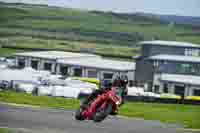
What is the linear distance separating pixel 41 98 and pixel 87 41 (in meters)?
1.04

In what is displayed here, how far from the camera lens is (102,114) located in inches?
278

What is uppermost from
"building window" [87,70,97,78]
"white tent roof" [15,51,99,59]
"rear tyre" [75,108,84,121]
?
"white tent roof" [15,51,99,59]

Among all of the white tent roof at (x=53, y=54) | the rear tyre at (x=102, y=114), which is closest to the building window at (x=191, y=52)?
the white tent roof at (x=53, y=54)

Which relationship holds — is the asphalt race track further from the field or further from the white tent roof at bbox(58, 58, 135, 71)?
the field

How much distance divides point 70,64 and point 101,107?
0.81m

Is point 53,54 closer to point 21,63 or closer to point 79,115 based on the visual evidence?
point 21,63

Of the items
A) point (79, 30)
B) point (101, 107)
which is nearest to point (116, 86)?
point (101, 107)

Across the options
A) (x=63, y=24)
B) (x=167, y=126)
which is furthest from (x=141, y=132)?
(x=63, y=24)

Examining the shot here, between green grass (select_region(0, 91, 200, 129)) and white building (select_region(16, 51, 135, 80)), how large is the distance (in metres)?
0.41

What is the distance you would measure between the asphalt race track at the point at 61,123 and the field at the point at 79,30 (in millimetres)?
920

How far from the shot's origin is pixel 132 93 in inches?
291

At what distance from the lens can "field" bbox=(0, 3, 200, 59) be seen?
7.87 metres

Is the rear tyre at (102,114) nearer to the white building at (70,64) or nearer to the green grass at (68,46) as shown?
the white building at (70,64)

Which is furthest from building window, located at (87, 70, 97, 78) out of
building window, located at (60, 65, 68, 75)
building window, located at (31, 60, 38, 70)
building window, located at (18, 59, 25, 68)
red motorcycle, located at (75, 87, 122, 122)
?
building window, located at (18, 59, 25, 68)
